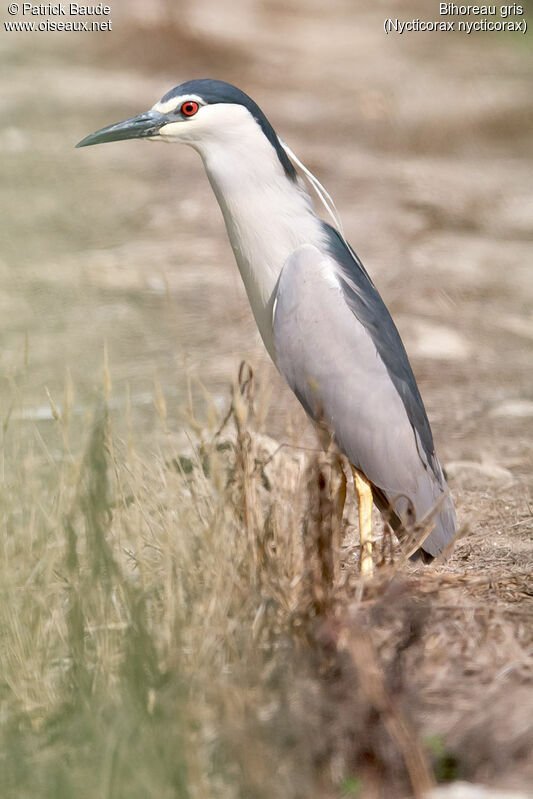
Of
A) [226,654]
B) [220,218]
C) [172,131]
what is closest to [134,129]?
[172,131]

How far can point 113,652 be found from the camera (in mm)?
2141

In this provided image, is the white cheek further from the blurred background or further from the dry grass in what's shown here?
the dry grass

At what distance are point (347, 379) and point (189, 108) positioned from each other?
0.87 m

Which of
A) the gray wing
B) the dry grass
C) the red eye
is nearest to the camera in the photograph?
the dry grass

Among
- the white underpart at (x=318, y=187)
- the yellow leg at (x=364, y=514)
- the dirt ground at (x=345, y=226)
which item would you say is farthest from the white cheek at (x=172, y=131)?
the yellow leg at (x=364, y=514)

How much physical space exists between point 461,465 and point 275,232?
1.39 m

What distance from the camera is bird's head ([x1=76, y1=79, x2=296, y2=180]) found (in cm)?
304

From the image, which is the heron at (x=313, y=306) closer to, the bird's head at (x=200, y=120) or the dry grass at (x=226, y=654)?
the bird's head at (x=200, y=120)

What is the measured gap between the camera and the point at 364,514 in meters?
2.96

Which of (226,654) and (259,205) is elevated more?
(259,205)

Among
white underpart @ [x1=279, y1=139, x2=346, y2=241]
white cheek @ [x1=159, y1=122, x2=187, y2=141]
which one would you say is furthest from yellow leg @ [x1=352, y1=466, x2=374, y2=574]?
white cheek @ [x1=159, y1=122, x2=187, y2=141]

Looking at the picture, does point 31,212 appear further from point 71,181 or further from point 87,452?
point 71,181

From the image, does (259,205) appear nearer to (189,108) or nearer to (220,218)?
(189,108)

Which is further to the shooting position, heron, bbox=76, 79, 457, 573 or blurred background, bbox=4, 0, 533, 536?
blurred background, bbox=4, 0, 533, 536
